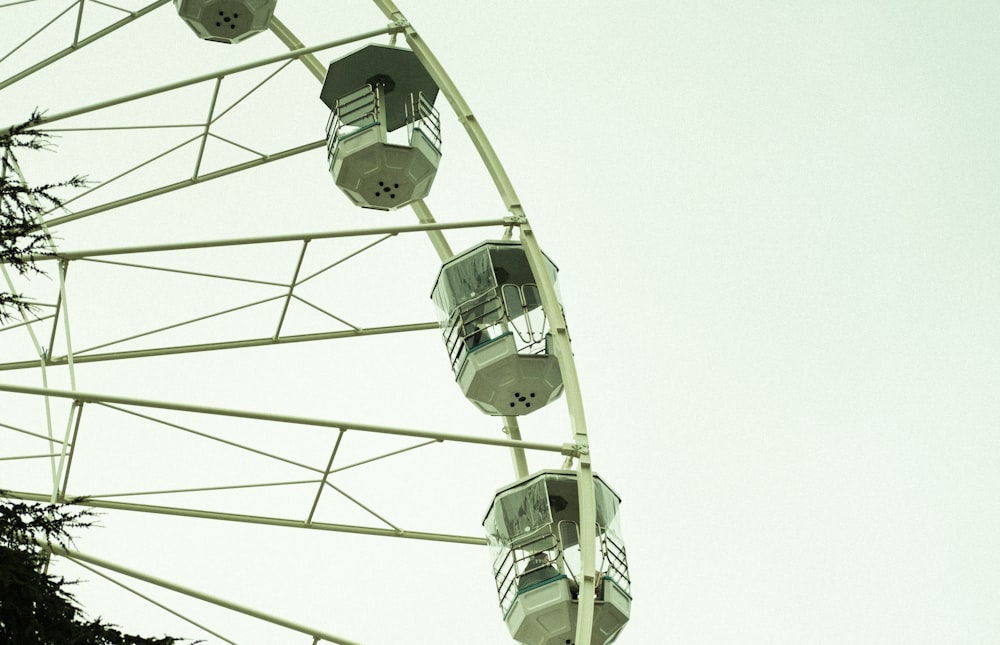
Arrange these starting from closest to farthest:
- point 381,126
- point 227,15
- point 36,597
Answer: point 36,597 < point 381,126 < point 227,15

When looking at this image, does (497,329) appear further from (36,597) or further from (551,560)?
(36,597)

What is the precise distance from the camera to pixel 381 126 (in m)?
17.7

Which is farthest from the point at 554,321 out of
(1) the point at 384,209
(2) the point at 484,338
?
(1) the point at 384,209

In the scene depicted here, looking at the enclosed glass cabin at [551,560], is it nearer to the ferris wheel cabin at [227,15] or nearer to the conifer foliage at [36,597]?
the conifer foliage at [36,597]

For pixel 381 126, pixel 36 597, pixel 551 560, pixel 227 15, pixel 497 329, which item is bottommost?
pixel 36 597

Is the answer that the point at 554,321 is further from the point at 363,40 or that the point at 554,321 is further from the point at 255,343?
the point at 363,40

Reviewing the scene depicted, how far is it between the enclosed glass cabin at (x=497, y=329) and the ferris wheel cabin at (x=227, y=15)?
459 centimetres

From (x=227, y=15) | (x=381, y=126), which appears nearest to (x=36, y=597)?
(x=381, y=126)

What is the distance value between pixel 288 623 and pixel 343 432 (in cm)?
193

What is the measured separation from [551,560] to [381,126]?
5841 millimetres

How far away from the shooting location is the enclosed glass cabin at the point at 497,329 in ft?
53.1

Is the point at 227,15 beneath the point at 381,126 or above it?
above

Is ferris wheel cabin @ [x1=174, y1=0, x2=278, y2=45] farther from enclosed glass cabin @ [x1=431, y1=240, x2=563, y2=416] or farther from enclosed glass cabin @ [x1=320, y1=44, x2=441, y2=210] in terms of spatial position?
enclosed glass cabin @ [x1=431, y1=240, x2=563, y2=416]

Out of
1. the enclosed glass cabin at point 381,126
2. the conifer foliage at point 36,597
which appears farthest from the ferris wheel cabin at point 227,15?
the conifer foliage at point 36,597
